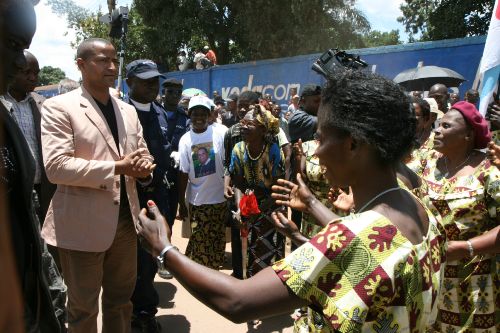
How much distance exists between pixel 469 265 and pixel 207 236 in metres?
2.63

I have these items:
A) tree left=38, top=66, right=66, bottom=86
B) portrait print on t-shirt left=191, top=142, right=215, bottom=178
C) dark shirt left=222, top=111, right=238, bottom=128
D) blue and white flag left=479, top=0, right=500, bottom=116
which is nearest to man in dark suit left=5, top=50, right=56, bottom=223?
portrait print on t-shirt left=191, top=142, right=215, bottom=178

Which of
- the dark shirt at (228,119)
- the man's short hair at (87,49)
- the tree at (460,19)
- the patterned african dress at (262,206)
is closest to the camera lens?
the man's short hair at (87,49)

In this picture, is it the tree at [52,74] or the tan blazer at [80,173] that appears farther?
the tree at [52,74]

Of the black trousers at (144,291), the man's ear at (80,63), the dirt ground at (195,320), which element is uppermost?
the man's ear at (80,63)

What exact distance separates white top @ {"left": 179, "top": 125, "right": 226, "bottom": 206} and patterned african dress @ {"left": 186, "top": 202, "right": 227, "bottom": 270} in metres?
0.09

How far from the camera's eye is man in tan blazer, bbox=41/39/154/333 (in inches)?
100

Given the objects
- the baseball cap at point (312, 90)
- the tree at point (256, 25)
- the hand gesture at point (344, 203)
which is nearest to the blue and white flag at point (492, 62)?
the baseball cap at point (312, 90)

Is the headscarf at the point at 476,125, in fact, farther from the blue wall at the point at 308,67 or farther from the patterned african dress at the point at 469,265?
the blue wall at the point at 308,67

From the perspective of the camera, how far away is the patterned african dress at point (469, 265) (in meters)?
2.38

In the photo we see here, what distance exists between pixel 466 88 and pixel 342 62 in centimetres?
525

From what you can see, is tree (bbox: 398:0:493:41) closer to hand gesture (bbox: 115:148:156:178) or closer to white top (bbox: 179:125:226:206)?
white top (bbox: 179:125:226:206)

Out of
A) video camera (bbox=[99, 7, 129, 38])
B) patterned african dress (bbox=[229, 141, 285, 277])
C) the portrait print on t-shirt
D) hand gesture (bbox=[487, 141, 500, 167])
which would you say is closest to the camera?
hand gesture (bbox=[487, 141, 500, 167])

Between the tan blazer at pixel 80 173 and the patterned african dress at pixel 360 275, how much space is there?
1.66 meters

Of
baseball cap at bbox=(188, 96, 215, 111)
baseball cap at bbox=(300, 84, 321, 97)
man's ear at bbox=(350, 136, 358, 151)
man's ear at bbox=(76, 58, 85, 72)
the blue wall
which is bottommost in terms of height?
man's ear at bbox=(350, 136, 358, 151)
